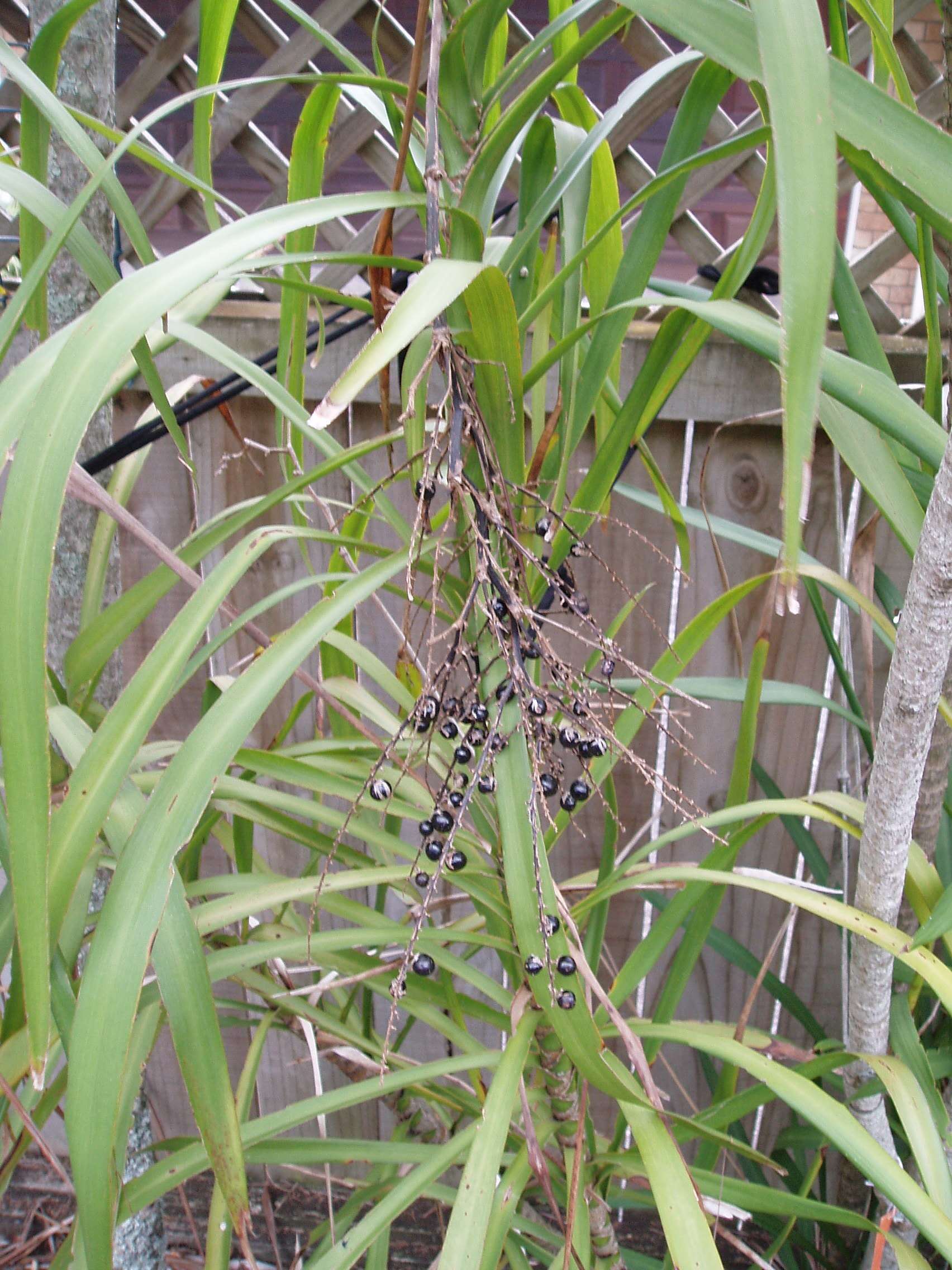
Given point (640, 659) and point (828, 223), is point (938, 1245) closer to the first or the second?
point (828, 223)

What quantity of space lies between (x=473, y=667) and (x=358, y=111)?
3.59 feet

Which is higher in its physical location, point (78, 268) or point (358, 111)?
point (358, 111)

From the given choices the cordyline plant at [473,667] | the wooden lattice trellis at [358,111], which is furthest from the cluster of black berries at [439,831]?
the wooden lattice trellis at [358,111]

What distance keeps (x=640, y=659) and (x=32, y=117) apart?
904 millimetres

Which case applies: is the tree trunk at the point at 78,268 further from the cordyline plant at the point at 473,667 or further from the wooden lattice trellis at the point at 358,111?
the wooden lattice trellis at the point at 358,111

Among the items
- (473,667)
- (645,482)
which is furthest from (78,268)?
(645,482)

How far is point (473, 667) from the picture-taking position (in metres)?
0.51

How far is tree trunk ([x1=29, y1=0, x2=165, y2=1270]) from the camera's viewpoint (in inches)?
32.0

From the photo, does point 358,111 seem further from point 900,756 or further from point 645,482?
point 900,756

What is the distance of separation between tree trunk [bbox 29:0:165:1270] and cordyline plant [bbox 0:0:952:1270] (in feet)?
0.31

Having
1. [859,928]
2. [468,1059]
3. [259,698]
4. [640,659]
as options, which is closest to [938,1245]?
[859,928]

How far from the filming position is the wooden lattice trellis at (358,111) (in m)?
1.18

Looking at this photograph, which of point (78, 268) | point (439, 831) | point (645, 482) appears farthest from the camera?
point (645, 482)

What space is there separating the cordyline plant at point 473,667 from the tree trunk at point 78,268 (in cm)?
9
